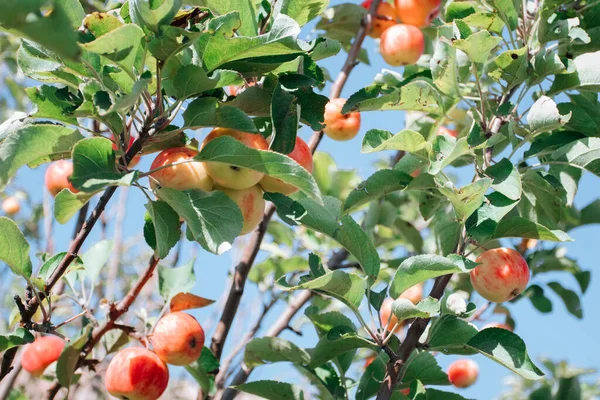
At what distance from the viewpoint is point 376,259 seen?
1307mm

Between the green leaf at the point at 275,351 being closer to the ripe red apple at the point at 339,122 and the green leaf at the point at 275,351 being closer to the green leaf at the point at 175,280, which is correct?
the green leaf at the point at 175,280

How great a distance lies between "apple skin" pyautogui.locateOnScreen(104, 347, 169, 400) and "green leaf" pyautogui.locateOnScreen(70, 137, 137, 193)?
2.04 ft

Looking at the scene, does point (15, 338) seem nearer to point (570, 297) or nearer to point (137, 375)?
point (137, 375)

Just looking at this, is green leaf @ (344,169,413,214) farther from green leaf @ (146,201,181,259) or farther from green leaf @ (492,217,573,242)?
green leaf @ (146,201,181,259)

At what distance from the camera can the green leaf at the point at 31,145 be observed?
38.8 inches

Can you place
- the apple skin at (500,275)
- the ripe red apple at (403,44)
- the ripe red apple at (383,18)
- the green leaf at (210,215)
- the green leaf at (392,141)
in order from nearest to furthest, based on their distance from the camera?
1. the green leaf at (210,215)
2. the green leaf at (392,141)
3. the apple skin at (500,275)
4. the ripe red apple at (403,44)
5. the ripe red apple at (383,18)

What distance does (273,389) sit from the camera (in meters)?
1.44

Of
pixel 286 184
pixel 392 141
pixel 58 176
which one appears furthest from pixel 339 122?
pixel 58 176

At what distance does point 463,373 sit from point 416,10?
58.9 inches

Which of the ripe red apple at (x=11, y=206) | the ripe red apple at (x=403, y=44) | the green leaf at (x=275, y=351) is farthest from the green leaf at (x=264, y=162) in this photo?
the ripe red apple at (x=11, y=206)

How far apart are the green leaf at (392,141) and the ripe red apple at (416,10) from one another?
2.76 feet

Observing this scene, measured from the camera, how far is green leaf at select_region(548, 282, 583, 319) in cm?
220

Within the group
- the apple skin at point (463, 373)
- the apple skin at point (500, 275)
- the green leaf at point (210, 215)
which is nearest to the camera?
the green leaf at point (210, 215)

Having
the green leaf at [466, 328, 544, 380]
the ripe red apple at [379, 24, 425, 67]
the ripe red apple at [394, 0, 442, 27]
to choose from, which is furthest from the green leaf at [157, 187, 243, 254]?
the ripe red apple at [394, 0, 442, 27]
